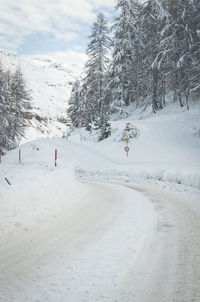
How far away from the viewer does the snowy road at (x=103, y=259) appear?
7.18ft

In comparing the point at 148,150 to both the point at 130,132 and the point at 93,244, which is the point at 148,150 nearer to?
the point at 130,132

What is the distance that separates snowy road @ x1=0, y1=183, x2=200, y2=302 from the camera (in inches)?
86.2

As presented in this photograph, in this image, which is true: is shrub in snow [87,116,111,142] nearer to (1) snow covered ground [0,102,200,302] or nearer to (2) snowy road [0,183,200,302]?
(1) snow covered ground [0,102,200,302]

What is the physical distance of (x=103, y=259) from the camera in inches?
115

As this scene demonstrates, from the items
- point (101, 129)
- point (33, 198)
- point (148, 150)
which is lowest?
point (33, 198)

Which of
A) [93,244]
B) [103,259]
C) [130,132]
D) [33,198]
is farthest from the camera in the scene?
[130,132]

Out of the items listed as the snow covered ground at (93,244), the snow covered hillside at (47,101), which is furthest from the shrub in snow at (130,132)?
the snow covered hillside at (47,101)

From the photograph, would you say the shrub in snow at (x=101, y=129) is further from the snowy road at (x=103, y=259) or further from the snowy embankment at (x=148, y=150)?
the snowy road at (x=103, y=259)

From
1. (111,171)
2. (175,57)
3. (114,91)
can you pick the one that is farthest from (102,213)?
(114,91)

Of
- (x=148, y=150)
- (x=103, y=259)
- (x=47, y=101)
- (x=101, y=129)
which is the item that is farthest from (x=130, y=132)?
(x=47, y=101)

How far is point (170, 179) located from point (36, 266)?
9428mm

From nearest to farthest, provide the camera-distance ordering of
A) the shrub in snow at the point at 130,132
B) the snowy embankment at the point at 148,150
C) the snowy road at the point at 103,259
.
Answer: the snowy road at the point at 103,259 → the snowy embankment at the point at 148,150 → the shrub in snow at the point at 130,132

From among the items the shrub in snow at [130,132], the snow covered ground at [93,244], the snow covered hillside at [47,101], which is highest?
the snow covered hillside at [47,101]

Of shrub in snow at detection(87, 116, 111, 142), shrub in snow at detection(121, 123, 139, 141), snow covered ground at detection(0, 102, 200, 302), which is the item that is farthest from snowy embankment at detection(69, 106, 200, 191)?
snow covered ground at detection(0, 102, 200, 302)
